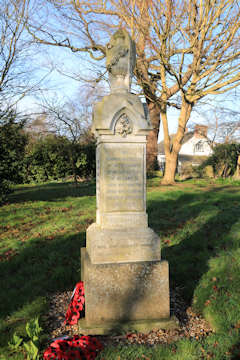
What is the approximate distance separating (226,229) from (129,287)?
3.86 meters

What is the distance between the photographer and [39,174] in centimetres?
1912

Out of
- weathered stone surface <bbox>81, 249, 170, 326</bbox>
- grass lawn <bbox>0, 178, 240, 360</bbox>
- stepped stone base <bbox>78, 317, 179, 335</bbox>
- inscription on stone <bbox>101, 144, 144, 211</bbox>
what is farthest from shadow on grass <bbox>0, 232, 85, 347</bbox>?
inscription on stone <bbox>101, 144, 144, 211</bbox>

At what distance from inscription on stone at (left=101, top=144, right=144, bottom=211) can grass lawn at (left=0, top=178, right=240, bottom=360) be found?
158 cm

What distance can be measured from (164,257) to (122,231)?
2.14 meters

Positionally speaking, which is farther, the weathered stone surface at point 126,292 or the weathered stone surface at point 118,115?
the weathered stone surface at point 118,115

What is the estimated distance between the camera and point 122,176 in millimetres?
3811

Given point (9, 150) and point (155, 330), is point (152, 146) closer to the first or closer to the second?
point (9, 150)

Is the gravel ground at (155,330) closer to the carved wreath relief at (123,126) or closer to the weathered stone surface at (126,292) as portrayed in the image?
the weathered stone surface at (126,292)

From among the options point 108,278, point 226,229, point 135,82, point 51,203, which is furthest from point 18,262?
point 135,82

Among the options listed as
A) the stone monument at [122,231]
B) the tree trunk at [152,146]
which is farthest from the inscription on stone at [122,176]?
the tree trunk at [152,146]

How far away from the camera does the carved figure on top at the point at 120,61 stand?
3871 millimetres

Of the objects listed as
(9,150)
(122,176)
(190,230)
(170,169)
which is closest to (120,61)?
(122,176)

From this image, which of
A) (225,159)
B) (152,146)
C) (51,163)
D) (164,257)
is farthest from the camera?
(152,146)

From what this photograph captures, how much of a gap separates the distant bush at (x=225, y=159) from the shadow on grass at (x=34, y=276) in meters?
13.5
